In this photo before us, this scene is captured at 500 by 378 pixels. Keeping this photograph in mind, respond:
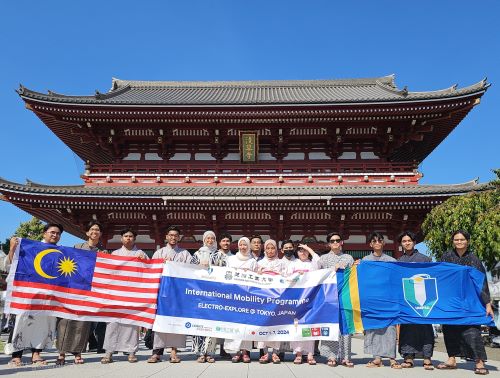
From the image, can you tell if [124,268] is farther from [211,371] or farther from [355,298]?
[355,298]

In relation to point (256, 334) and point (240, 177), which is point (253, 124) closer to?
point (240, 177)

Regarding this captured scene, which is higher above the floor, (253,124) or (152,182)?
(253,124)

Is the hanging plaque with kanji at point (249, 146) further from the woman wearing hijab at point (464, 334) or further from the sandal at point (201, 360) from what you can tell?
the sandal at point (201, 360)

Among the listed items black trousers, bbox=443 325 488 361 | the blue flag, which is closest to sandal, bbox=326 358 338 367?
the blue flag

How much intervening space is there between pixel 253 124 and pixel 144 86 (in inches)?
418

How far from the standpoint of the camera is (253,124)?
14711 millimetres

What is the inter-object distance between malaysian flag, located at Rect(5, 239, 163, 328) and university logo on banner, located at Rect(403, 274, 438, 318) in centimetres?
427

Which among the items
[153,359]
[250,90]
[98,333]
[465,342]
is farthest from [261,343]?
[250,90]

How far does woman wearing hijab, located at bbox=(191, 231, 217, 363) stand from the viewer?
575 cm

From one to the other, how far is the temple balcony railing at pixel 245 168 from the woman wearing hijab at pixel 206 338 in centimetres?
834

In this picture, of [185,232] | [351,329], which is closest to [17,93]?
[185,232]

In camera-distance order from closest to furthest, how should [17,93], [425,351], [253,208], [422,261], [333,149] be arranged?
[425,351], [422,261], [253,208], [17,93], [333,149]

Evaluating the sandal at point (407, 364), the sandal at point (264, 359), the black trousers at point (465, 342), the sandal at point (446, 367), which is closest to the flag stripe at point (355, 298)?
the sandal at point (407, 364)

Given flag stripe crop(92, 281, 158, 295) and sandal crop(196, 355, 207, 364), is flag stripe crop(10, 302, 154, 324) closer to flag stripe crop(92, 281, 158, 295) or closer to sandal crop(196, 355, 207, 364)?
flag stripe crop(92, 281, 158, 295)
